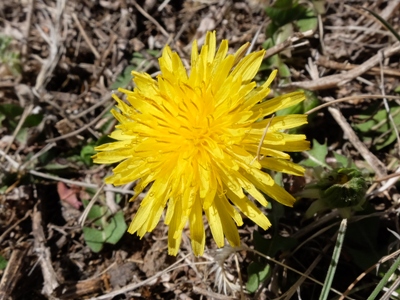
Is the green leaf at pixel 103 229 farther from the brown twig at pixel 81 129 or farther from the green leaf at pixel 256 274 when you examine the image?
the green leaf at pixel 256 274

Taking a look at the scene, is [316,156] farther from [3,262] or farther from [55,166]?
[3,262]

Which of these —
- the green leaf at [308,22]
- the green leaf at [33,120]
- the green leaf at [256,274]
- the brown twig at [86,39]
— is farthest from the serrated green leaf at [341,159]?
the green leaf at [33,120]

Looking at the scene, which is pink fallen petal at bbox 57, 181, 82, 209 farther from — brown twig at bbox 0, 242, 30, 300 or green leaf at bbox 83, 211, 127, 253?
brown twig at bbox 0, 242, 30, 300

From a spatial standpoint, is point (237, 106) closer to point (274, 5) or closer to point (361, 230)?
point (361, 230)

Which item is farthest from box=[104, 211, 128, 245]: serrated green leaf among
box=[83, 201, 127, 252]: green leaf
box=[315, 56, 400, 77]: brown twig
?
box=[315, 56, 400, 77]: brown twig

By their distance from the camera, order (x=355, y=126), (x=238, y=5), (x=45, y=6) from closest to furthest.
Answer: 1. (x=355, y=126)
2. (x=238, y=5)
3. (x=45, y=6)

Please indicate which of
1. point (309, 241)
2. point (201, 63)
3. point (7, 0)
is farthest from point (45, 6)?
point (309, 241)
